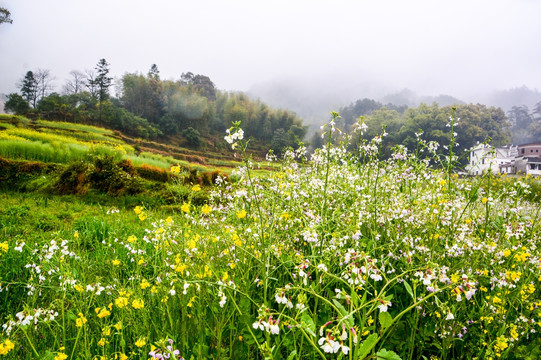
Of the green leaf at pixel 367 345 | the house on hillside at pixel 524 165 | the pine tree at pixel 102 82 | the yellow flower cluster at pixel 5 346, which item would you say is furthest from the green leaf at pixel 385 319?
the house on hillside at pixel 524 165

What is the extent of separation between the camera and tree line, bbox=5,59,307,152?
2772cm

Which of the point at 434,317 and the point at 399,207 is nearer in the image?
the point at 434,317

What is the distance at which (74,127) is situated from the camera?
76.4 feet

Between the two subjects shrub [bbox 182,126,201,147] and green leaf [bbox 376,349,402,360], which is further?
shrub [bbox 182,126,201,147]

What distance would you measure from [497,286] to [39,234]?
626 centimetres

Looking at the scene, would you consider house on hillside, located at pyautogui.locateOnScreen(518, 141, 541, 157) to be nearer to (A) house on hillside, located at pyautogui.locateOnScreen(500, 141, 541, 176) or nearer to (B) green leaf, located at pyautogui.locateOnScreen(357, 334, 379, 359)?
(A) house on hillside, located at pyautogui.locateOnScreen(500, 141, 541, 176)

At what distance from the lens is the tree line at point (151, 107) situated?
90.9 ft

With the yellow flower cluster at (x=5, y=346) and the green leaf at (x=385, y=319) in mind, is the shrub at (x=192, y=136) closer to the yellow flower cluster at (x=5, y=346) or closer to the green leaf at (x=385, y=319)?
the yellow flower cluster at (x=5, y=346)

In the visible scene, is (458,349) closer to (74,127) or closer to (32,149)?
(32,149)

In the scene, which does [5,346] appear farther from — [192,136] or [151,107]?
[151,107]

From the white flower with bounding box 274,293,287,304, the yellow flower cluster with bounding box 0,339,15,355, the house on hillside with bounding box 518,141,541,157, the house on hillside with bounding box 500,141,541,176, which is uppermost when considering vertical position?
the house on hillside with bounding box 518,141,541,157

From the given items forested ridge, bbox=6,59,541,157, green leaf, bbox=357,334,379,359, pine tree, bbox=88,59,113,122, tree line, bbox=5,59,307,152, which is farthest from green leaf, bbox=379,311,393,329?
pine tree, bbox=88,59,113,122

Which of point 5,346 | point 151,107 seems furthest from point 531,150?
point 5,346

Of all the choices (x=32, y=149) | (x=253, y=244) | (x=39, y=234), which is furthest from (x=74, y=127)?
(x=253, y=244)
